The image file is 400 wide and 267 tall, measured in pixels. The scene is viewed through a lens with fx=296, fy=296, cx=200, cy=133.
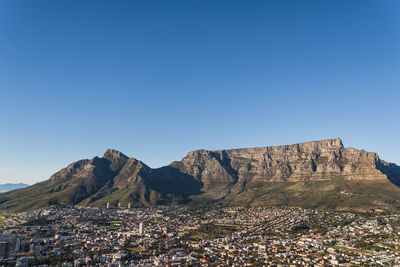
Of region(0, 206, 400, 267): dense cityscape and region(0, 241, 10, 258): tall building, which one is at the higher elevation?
region(0, 241, 10, 258): tall building

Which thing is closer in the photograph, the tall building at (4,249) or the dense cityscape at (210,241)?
the dense cityscape at (210,241)

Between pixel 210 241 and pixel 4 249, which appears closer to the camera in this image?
pixel 4 249

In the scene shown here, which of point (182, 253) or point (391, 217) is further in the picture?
point (391, 217)

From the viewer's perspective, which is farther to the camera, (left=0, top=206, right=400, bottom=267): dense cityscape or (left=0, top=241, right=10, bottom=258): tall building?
(left=0, top=241, right=10, bottom=258): tall building

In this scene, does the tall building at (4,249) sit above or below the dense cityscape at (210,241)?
above

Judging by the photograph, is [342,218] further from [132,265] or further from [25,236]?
[25,236]

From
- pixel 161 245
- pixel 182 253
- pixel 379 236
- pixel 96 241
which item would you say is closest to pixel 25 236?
pixel 96 241

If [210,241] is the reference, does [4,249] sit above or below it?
above

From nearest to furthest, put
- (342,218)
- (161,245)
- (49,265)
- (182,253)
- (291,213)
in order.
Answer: (49,265) → (182,253) → (161,245) → (342,218) → (291,213)
